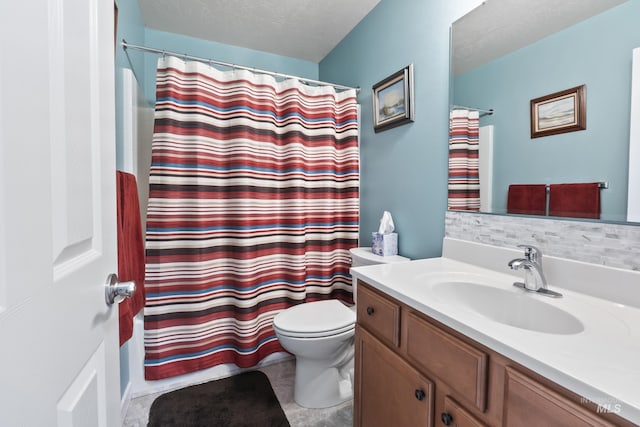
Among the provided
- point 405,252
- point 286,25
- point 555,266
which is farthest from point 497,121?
point 286,25

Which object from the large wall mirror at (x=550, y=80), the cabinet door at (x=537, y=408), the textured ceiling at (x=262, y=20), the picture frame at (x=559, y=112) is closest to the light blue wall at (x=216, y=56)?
the textured ceiling at (x=262, y=20)

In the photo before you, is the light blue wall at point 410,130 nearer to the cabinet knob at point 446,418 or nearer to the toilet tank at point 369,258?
the toilet tank at point 369,258

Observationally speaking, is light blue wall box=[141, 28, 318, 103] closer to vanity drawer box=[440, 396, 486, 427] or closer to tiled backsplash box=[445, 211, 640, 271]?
tiled backsplash box=[445, 211, 640, 271]

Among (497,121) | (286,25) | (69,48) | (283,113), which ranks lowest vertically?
(69,48)

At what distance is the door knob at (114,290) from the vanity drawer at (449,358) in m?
0.77

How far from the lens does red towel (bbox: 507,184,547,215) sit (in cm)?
105

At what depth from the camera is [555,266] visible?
0.99m

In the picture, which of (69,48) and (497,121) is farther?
(497,121)

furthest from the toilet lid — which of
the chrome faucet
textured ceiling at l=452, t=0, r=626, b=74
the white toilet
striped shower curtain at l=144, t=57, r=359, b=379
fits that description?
textured ceiling at l=452, t=0, r=626, b=74

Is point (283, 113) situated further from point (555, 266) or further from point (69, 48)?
point (555, 266)

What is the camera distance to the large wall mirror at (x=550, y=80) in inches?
34.0

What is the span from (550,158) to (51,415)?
1.43m

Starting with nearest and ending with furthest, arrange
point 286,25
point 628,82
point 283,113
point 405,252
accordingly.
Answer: point 628,82, point 405,252, point 283,113, point 286,25

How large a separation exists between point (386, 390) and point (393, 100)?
5.03ft
